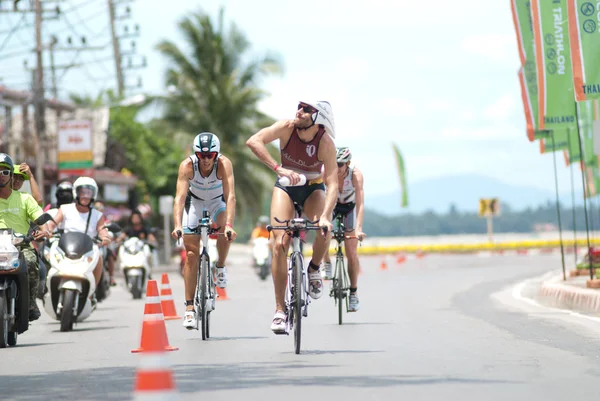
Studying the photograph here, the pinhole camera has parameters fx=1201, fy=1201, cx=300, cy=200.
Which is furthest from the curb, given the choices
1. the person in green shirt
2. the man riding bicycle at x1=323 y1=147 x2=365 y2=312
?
the person in green shirt

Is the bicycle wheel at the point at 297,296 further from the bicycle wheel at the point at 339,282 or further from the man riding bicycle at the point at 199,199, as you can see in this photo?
the bicycle wheel at the point at 339,282

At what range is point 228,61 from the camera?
174ft

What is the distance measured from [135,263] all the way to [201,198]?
10387 mm

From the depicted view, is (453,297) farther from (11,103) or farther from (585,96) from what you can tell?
(11,103)

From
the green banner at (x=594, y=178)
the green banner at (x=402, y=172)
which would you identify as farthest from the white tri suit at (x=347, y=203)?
the green banner at (x=402, y=172)

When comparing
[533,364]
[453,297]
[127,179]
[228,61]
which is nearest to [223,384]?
[533,364]

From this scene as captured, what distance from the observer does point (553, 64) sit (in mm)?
19594

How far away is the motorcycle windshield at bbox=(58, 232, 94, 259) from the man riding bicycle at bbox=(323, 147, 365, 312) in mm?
2814

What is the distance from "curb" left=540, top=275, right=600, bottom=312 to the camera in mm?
16261

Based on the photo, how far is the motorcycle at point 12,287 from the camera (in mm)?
11570

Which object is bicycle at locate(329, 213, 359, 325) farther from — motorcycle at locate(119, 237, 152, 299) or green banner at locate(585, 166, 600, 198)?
green banner at locate(585, 166, 600, 198)

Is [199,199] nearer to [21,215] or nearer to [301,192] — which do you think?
[301,192]

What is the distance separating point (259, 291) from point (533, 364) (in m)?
16.3

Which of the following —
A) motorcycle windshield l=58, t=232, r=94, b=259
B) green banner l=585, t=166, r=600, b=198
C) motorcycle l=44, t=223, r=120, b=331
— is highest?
green banner l=585, t=166, r=600, b=198
